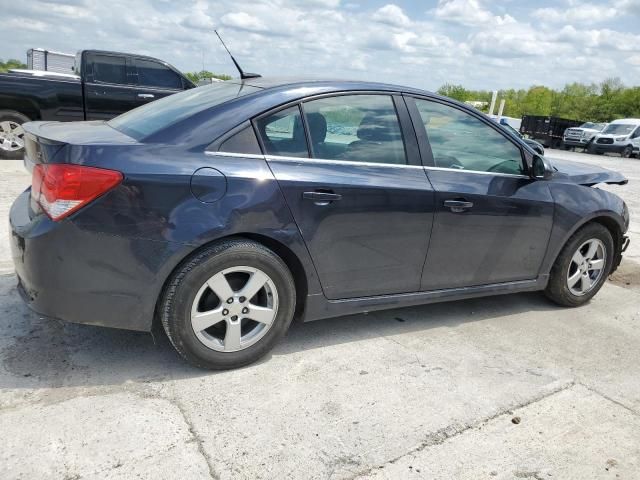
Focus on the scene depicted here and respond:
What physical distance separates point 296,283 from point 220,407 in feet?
2.79

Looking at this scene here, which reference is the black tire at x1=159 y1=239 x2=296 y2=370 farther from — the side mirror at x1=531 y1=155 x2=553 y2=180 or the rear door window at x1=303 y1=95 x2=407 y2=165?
the side mirror at x1=531 y1=155 x2=553 y2=180

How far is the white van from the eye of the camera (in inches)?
1047

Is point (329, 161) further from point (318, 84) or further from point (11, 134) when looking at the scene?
point (11, 134)

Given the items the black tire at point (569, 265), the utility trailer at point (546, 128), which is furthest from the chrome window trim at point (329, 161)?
the utility trailer at point (546, 128)

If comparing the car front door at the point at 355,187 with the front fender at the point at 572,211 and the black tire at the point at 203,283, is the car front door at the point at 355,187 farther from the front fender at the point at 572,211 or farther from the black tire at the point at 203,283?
the front fender at the point at 572,211

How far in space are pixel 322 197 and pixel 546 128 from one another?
3167cm

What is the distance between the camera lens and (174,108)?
3.28m

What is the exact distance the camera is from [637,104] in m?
48.8

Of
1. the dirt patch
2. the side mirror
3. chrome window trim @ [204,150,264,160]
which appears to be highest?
the side mirror

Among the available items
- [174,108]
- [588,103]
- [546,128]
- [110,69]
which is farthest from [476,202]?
[588,103]

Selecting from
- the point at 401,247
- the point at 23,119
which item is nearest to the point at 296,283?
the point at 401,247

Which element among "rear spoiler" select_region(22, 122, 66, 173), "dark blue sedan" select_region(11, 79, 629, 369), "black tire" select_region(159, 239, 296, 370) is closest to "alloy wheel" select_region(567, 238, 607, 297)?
"dark blue sedan" select_region(11, 79, 629, 369)

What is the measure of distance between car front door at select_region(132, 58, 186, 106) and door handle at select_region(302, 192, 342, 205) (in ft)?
24.0

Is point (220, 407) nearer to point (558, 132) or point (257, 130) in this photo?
point (257, 130)
